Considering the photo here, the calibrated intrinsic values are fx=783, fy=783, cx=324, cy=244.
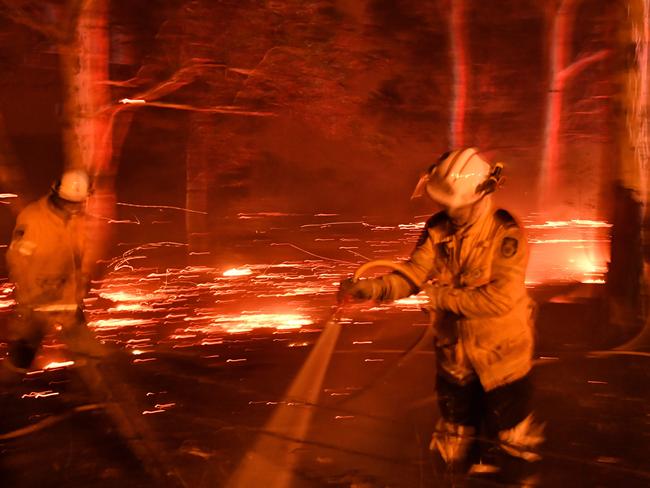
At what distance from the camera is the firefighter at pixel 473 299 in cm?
382

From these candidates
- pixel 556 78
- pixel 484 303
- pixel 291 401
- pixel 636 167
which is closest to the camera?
pixel 484 303

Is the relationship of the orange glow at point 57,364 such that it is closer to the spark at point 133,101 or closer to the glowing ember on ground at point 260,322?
the glowing ember on ground at point 260,322

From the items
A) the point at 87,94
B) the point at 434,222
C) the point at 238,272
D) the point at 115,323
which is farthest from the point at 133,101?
the point at 434,222

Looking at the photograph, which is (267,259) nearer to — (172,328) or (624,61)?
(172,328)

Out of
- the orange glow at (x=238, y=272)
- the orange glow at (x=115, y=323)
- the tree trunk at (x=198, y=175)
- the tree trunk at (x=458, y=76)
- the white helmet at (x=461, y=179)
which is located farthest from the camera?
the tree trunk at (x=458, y=76)

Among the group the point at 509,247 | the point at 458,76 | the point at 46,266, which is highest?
the point at 458,76

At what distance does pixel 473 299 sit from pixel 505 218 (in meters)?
0.46

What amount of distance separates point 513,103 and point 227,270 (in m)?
A: 11.1

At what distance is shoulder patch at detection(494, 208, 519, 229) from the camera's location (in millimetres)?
3896

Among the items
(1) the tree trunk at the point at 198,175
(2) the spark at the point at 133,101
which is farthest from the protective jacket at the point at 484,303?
(1) the tree trunk at the point at 198,175

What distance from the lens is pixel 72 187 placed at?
225 inches

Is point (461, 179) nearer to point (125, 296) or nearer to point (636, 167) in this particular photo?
point (636, 167)

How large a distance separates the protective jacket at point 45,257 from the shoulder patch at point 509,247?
3434 millimetres

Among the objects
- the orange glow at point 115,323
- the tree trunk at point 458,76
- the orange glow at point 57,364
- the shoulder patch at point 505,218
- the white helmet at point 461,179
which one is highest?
the tree trunk at point 458,76
